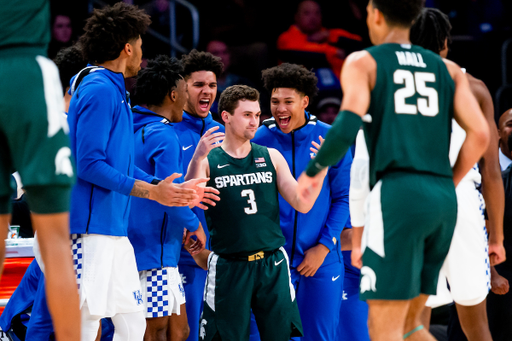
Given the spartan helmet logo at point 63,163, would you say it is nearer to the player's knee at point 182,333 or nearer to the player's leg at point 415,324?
the player's leg at point 415,324

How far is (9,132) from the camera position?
218 cm

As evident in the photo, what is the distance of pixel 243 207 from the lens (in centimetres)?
397

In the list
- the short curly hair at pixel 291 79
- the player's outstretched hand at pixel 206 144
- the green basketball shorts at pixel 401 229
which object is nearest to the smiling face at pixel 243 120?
the player's outstretched hand at pixel 206 144

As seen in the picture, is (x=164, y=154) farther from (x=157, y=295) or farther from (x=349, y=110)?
(x=349, y=110)

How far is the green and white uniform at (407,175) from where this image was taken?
2.66 m

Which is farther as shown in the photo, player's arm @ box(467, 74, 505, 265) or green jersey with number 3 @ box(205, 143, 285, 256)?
green jersey with number 3 @ box(205, 143, 285, 256)

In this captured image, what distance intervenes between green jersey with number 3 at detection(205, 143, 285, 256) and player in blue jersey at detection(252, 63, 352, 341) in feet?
1.90

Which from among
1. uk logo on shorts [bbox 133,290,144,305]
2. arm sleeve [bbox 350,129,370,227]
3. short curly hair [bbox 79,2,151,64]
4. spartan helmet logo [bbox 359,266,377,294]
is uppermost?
short curly hair [bbox 79,2,151,64]

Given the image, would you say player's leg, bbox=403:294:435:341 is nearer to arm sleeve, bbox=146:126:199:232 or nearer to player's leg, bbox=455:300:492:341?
player's leg, bbox=455:300:492:341

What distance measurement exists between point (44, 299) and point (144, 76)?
6.57ft

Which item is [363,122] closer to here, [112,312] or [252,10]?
[112,312]

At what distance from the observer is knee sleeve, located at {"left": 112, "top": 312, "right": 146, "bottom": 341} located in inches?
139

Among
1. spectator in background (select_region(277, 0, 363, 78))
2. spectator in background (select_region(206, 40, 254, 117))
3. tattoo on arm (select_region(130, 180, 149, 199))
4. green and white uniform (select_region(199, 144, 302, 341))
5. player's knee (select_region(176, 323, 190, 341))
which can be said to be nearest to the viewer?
tattoo on arm (select_region(130, 180, 149, 199))

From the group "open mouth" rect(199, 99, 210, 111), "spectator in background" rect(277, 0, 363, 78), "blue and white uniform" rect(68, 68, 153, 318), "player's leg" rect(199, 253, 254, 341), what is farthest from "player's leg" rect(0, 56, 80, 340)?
"spectator in background" rect(277, 0, 363, 78)
